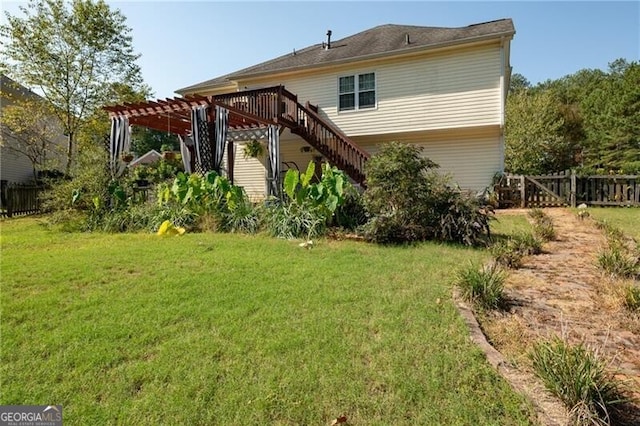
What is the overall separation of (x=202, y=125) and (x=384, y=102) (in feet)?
22.3

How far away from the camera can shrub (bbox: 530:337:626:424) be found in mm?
1858

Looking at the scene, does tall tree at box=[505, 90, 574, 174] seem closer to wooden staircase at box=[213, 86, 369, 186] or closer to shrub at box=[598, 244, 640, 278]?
wooden staircase at box=[213, 86, 369, 186]

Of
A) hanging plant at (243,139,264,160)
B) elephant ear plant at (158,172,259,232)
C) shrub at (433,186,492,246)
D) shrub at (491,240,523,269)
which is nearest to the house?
hanging plant at (243,139,264,160)

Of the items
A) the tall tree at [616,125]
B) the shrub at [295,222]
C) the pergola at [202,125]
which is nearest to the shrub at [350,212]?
the shrub at [295,222]

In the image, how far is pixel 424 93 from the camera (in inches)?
496

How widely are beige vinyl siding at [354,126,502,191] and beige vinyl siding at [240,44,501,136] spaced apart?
0.54 metres

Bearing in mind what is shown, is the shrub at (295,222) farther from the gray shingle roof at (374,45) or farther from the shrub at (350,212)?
the gray shingle roof at (374,45)

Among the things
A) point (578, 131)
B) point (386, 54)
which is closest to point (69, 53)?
point (386, 54)

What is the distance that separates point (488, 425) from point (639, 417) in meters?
0.85

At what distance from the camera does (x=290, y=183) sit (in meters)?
7.84

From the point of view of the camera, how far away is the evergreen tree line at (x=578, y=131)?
72.5ft

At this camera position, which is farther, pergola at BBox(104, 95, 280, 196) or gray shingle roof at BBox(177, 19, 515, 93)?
gray shingle roof at BBox(177, 19, 515, 93)

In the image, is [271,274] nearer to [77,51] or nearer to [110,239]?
[110,239]

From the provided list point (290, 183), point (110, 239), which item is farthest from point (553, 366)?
point (110, 239)
